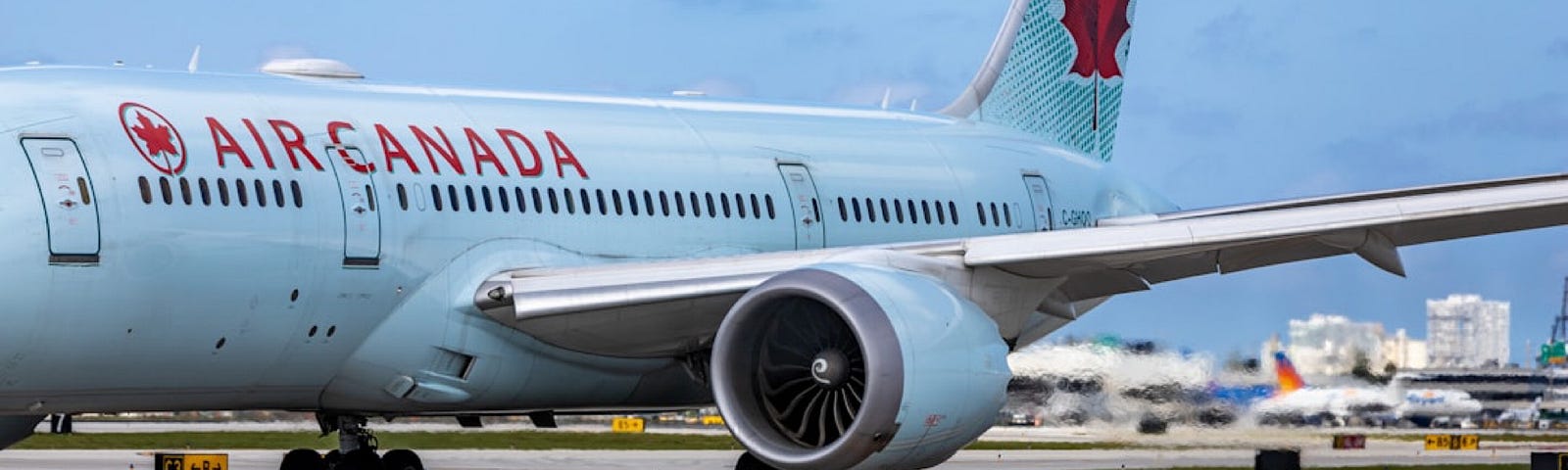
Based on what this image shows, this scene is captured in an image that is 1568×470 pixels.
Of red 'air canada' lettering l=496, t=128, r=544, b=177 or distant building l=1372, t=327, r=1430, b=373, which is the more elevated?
red 'air canada' lettering l=496, t=128, r=544, b=177

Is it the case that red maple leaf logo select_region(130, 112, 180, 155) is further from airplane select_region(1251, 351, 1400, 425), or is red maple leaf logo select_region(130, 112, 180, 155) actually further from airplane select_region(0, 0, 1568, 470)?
airplane select_region(1251, 351, 1400, 425)

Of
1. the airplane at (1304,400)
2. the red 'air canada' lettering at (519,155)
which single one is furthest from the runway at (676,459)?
the red 'air canada' lettering at (519,155)

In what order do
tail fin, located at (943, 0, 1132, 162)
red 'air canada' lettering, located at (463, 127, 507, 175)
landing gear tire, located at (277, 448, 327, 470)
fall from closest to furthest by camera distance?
1. red 'air canada' lettering, located at (463, 127, 507, 175)
2. landing gear tire, located at (277, 448, 327, 470)
3. tail fin, located at (943, 0, 1132, 162)

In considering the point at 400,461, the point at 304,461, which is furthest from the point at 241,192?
the point at 400,461

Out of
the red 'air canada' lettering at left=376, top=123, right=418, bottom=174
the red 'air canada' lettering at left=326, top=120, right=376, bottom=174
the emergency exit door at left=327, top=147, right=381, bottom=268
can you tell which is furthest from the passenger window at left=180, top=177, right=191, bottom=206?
the red 'air canada' lettering at left=376, top=123, right=418, bottom=174

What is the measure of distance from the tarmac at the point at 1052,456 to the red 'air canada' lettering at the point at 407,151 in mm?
7113

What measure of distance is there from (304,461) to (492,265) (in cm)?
370

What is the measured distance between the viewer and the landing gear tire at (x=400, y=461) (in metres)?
20.4

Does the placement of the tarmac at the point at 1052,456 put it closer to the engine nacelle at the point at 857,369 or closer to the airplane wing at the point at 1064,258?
the airplane wing at the point at 1064,258

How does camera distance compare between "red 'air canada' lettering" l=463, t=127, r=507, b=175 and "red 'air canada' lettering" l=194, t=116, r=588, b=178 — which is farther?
"red 'air canada' lettering" l=463, t=127, r=507, b=175

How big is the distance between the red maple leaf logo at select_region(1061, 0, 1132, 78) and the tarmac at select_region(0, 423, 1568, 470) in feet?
12.5

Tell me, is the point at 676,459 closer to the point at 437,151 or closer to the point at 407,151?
the point at 437,151

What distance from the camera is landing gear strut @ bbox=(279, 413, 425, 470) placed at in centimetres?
1941

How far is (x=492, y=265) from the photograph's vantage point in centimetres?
1739
